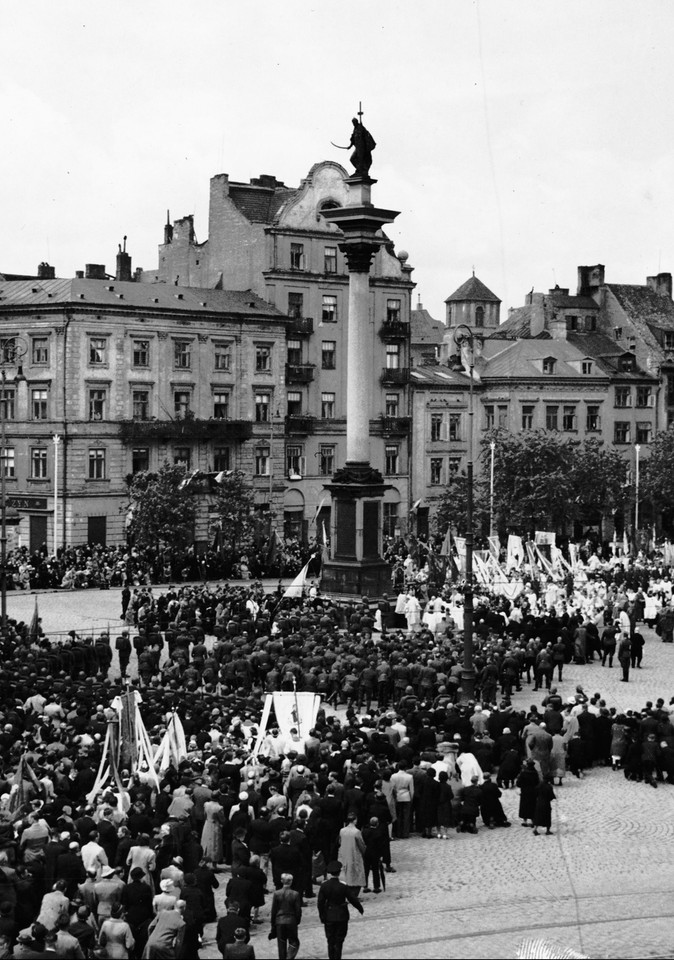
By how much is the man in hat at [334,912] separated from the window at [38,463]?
167ft

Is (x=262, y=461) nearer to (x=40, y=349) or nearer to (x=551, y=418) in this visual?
(x=40, y=349)

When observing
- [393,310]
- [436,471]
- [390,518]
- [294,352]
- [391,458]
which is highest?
[393,310]

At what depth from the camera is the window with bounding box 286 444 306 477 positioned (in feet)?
250

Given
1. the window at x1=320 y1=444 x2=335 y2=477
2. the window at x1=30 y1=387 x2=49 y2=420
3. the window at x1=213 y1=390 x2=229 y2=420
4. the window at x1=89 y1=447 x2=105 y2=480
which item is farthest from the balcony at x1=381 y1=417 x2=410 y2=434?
the window at x1=30 y1=387 x2=49 y2=420

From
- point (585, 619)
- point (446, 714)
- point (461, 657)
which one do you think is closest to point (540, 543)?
point (585, 619)

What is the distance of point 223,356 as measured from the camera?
73438 mm

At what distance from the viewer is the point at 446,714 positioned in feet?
97.7

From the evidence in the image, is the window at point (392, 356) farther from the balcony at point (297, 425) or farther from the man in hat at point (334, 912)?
the man in hat at point (334, 912)

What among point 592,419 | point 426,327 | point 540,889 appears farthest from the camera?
point 426,327

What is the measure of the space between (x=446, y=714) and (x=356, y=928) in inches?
380

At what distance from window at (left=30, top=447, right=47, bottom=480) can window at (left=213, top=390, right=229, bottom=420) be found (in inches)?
347

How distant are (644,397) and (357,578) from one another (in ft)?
144

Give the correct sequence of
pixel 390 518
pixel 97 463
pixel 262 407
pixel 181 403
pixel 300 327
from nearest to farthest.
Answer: pixel 97 463 → pixel 181 403 → pixel 262 407 → pixel 300 327 → pixel 390 518

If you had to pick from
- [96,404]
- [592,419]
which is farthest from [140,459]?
[592,419]
